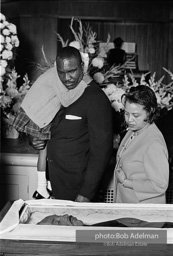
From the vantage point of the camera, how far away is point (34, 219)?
168cm

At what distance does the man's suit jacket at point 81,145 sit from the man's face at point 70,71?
0.32ft

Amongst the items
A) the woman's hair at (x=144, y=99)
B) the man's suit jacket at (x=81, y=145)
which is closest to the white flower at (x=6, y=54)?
the man's suit jacket at (x=81, y=145)

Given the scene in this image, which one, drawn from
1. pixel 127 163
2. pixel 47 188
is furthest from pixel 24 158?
pixel 127 163

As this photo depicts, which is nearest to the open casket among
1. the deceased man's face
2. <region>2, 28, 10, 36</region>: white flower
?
the deceased man's face

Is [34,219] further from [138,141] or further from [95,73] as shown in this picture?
[95,73]

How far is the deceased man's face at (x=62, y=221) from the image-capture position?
5.26 feet

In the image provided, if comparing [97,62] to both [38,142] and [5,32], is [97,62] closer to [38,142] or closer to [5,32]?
[5,32]

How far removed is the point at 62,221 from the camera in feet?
5.30

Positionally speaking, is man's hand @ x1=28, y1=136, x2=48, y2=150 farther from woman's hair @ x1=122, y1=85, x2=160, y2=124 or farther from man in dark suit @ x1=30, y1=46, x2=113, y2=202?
woman's hair @ x1=122, y1=85, x2=160, y2=124

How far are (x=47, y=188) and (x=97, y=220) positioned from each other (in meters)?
1.13

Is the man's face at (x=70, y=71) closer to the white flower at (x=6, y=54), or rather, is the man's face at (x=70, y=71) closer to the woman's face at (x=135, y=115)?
the woman's face at (x=135, y=115)

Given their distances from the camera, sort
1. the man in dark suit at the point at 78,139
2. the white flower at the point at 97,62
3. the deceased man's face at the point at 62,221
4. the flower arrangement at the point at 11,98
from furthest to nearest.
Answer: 1. the flower arrangement at the point at 11,98
2. the white flower at the point at 97,62
3. the man in dark suit at the point at 78,139
4. the deceased man's face at the point at 62,221

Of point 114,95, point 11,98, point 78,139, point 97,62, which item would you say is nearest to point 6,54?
point 11,98

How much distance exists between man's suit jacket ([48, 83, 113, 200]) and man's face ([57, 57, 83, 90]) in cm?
10
